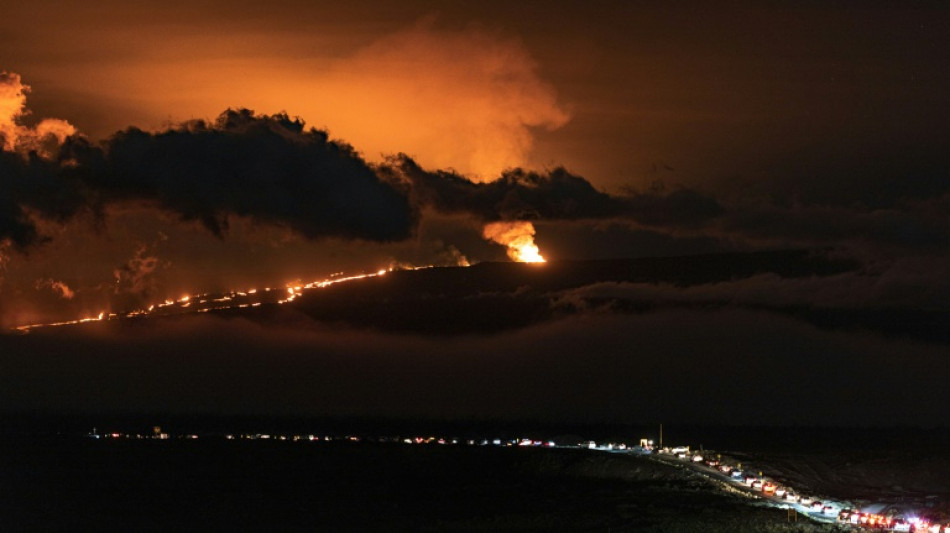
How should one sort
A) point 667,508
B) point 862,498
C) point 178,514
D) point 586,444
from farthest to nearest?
point 586,444, point 178,514, point 862,498, point 667,508

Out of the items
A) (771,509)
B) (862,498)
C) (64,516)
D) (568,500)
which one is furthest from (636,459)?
(64,516)

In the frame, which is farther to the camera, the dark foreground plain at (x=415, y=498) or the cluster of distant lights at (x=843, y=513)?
the dark foreground plain at (x=415, y=498)

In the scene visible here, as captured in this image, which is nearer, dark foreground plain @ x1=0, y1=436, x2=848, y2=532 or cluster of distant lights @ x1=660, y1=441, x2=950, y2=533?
cluster of distant lights @ x1=660, y1=441, x2=950, y2=533

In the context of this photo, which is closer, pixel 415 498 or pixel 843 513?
pixel 843 513

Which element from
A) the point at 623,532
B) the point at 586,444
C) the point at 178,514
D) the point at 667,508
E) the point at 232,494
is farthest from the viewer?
the point at 586,444

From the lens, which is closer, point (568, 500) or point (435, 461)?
point (568, 500)

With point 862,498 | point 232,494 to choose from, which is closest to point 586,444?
point 232,494

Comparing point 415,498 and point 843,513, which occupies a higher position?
point 415,498

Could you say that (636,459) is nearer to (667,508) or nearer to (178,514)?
(667,508)
